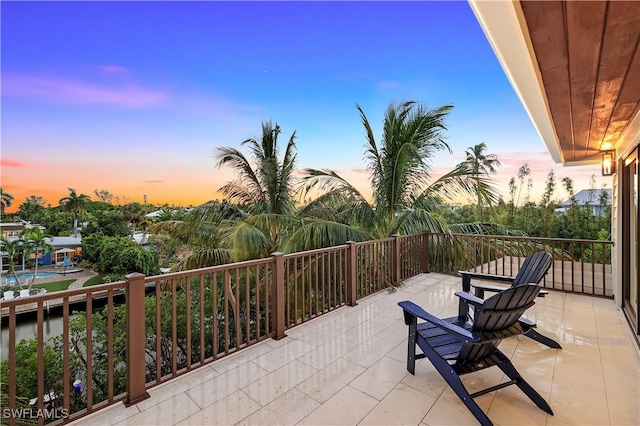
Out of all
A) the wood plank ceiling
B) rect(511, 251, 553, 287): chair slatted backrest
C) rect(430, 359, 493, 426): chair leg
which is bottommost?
rect(430, 359, 493, 426): chair leg

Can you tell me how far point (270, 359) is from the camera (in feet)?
8.98

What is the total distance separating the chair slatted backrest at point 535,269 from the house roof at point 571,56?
149cm

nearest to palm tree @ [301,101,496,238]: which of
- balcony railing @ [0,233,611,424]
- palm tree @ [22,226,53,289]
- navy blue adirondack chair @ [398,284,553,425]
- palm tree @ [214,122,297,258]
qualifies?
balcony railing @ [0,233,611,424]

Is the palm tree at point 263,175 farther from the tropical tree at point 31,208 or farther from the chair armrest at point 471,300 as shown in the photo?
the tropical tree at point 31,208

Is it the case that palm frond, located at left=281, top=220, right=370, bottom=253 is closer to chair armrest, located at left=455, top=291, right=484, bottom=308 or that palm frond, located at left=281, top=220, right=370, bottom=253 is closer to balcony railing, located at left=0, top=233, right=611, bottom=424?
balcony railing, located at left=0, top=233, right=611, bottom=424

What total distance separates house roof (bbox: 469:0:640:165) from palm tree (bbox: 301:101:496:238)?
3.01 m

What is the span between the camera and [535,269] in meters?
3.00

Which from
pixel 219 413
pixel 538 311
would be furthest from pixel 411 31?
pixel 219 413

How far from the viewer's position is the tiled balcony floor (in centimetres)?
194

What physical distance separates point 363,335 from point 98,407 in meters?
2.42

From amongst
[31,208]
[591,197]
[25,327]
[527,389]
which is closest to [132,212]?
[31,208]

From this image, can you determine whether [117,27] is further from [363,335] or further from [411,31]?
[363,335]

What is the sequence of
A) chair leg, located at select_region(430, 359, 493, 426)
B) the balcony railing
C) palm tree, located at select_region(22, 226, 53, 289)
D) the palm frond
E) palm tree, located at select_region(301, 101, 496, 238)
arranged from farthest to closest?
palm tree, located at select_region(22, 226, 53, 289)
palm tree, located at select_region(301, 101, 496, 238)
the palm frond
the balcony railing
chair leg, located at select_region(430, 359, 493, 426)

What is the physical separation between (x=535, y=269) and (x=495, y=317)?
1.41m
